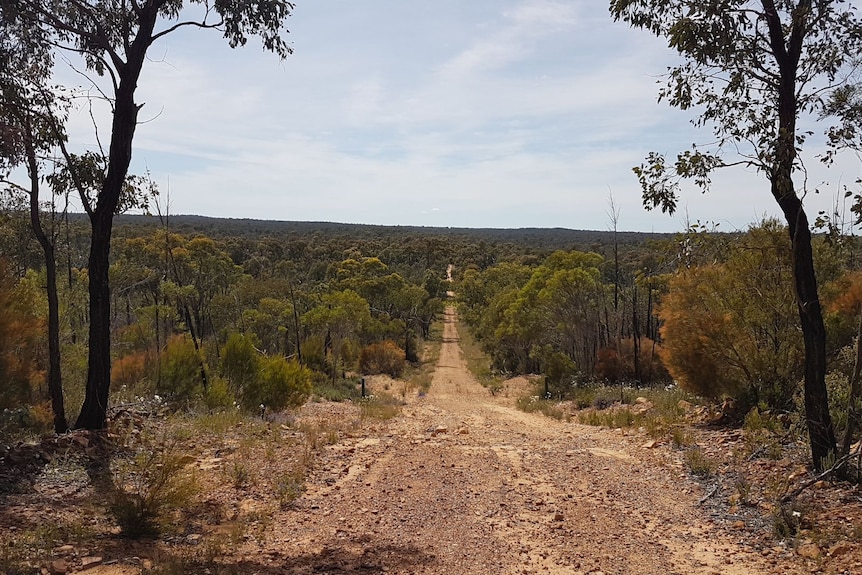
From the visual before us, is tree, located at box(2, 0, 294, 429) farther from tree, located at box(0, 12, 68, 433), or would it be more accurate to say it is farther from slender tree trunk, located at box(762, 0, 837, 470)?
slender tree trunk, located at box(762, 0, 837, 470)

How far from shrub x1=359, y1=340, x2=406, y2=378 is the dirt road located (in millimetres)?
25475

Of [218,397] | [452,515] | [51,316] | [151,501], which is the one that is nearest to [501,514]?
[452,515]

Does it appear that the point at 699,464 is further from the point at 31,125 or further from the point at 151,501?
the point at 31,125

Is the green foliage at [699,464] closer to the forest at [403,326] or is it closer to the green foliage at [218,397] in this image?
the forest at [403,326]

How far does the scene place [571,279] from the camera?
95.8 ft

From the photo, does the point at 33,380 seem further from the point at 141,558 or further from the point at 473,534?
the point at 473,534

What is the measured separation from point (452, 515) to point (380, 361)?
103ft

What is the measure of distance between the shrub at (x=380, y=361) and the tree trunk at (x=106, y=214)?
29275 mm

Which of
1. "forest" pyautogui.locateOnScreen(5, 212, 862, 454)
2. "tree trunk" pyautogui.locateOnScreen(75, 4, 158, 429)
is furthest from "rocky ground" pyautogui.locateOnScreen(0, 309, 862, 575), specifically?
"forest" pyautogui.locateOnScreen(5, 212, 862, 454)

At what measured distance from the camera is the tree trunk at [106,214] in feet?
29.3

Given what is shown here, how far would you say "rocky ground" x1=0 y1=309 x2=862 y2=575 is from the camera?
596 cm

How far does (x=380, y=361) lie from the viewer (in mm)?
38719

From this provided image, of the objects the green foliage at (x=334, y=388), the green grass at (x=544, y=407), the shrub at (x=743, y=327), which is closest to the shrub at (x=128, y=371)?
the green foliage at (x=334, y=388)

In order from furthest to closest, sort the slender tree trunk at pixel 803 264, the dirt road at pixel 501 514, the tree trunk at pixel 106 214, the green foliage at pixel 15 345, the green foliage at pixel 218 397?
the green foliage at pixel 218 397 < the tree trunk at pixel 106 214 < the green foliage at pixel 15 345 < the slender tree trunk at pixel 803 264 < the dirt road at pixel 501 514
